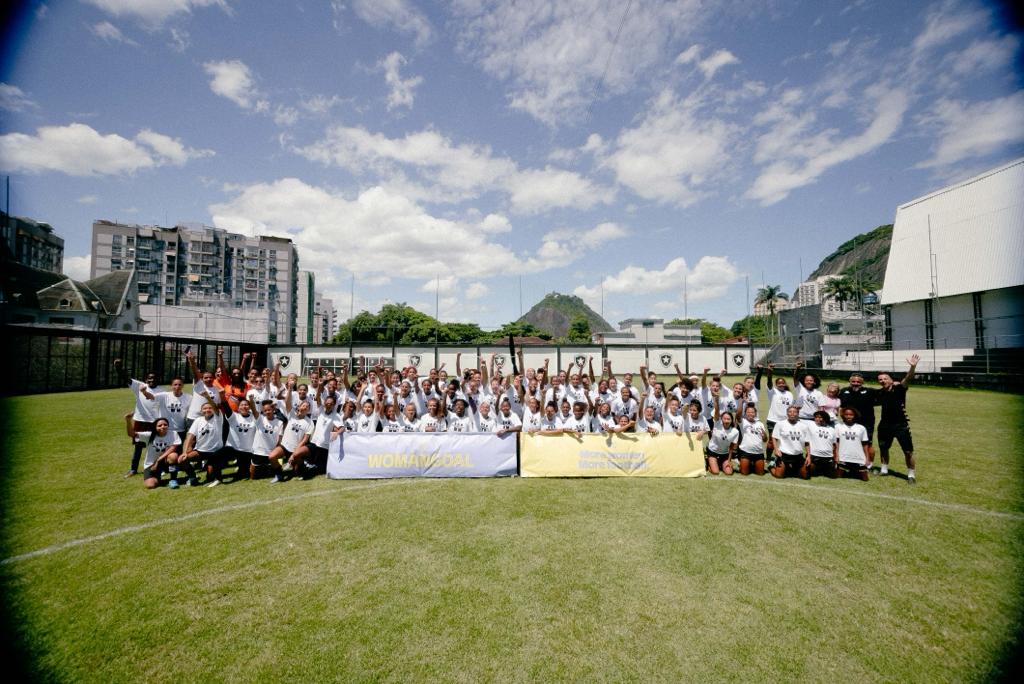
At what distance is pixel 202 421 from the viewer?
7.89m

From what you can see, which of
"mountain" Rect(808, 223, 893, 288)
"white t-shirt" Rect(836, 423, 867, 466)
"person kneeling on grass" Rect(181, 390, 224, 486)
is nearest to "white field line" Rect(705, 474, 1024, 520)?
"white t-shirt" Rect(836, 423, 867, 466)

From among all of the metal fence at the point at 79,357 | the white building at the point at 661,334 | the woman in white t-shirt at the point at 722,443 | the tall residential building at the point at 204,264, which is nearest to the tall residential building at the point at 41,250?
the tall residential building at the point at 204,264

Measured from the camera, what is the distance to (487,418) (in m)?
9.05

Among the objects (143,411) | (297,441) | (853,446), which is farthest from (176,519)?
(853,446)

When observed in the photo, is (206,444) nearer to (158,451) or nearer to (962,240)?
(158,451)

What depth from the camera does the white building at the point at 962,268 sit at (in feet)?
89.8

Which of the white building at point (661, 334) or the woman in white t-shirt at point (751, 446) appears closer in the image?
the woman in white t-shirt at point (751, 446)

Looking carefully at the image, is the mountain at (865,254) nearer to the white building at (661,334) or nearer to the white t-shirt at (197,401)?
the white building at (661,334)

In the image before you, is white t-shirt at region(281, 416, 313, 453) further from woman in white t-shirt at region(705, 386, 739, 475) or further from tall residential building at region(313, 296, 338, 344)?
tall residential building at region(313, 296, 338, 344)

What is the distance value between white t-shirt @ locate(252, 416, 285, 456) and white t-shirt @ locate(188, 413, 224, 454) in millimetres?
626

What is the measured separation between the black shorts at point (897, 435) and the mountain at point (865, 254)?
170925 millimetres

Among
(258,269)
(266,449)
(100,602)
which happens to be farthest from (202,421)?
(258,269)

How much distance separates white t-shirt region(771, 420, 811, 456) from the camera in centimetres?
812

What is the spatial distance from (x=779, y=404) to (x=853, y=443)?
148 cm
